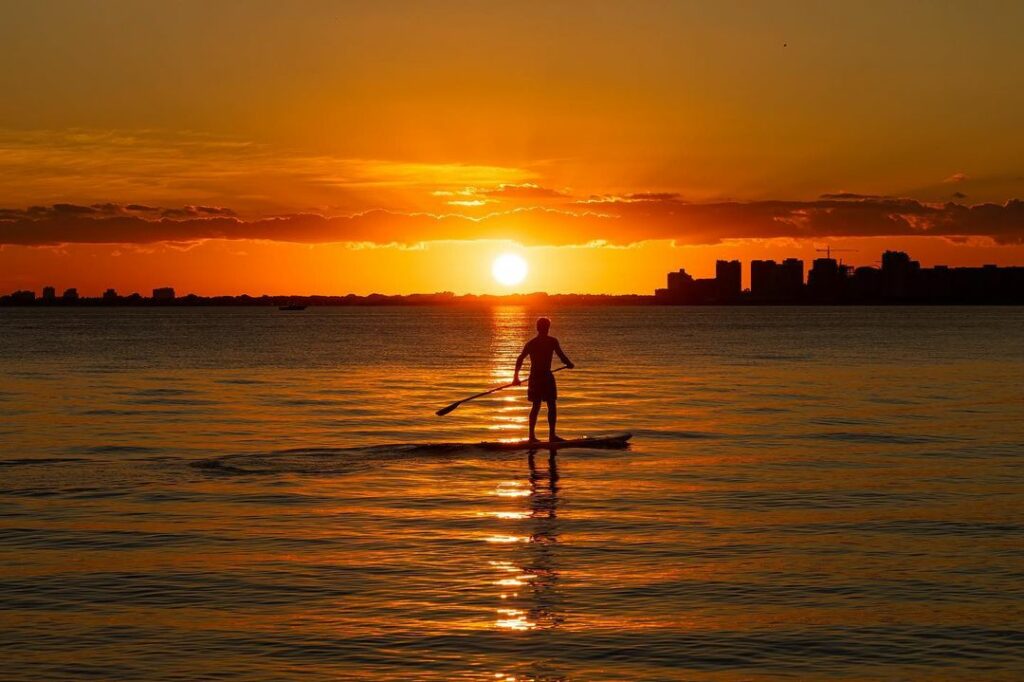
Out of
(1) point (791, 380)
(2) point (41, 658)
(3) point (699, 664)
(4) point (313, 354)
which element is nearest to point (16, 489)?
(2) point (41, 658)

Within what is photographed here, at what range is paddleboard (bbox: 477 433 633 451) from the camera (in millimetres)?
25891

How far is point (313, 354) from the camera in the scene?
3573 inches

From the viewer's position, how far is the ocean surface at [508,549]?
10914 mm

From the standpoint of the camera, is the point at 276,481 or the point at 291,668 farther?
the point at 276,481

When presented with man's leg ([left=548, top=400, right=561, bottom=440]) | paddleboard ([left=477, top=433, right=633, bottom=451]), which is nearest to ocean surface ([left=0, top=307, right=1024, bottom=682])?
paddleboard ([left=477, top=433, right=633, bottom=451])

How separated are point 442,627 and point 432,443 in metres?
15.1

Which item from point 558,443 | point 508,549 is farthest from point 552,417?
point 508,549

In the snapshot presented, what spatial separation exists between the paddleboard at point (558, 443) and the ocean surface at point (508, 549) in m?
0.40

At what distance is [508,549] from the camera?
15266 millimetres

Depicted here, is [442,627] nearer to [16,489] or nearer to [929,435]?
[16,489]

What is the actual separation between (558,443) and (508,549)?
10.9 m

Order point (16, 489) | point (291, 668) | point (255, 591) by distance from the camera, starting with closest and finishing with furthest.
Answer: point (291, 668)
point (255, 591)
point (16, 489)

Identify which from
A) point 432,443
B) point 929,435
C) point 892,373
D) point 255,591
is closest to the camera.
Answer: point 255,591

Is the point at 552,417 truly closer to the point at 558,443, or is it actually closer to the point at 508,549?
the point at 558,443
